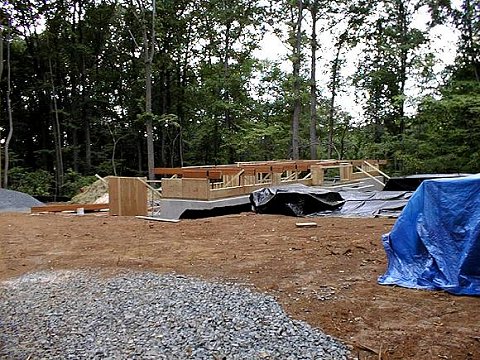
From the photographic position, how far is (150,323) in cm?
317

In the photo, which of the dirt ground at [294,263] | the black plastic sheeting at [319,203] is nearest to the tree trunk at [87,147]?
the dirt ground at [294,263]

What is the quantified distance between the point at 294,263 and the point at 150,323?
2.15 meters

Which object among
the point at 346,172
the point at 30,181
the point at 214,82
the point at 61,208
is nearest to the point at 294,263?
the point at 346,172

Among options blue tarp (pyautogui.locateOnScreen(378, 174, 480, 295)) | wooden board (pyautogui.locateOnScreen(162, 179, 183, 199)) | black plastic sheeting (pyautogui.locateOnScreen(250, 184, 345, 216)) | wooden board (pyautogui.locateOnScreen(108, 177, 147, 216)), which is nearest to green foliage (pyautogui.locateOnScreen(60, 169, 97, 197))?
wooden board (pyautogui.locateOnScreen(108, 177, 147, 216))

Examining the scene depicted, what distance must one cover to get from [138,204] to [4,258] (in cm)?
497

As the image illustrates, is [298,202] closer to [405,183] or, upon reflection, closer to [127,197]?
[405,183]

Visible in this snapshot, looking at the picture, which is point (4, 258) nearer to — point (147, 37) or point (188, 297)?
point (188, 297)

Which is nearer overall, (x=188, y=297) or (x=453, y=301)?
(x=453, y=301)

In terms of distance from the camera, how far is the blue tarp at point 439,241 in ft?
11.7

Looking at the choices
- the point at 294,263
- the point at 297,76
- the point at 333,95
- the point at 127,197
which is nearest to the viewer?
the point at 294,263

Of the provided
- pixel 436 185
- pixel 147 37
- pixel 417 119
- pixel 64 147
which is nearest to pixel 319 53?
pixel 417 119

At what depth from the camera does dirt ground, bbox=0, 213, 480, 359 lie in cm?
286

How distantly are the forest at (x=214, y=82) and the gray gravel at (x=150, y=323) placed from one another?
12.7 m

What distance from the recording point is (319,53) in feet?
62.1
